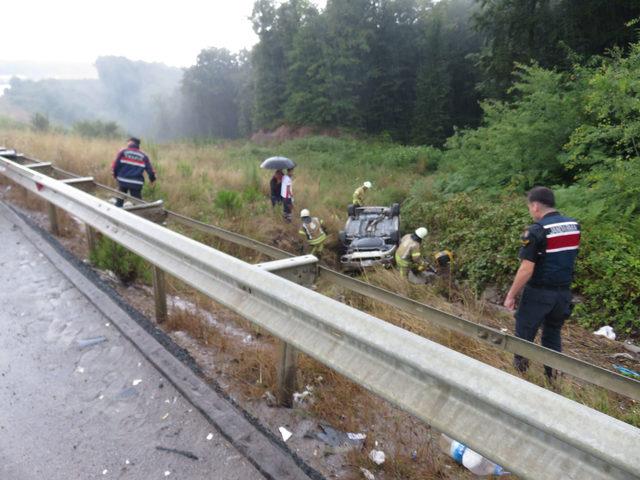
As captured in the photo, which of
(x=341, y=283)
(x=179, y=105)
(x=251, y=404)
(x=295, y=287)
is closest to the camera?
(x=295, y=287)

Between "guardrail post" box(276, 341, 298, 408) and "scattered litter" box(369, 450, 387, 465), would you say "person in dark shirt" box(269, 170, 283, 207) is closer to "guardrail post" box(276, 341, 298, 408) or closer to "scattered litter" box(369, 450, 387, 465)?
"guardrail post" box(276, 341, 298, 408)

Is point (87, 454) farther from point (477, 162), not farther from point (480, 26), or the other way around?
point (480, 26)

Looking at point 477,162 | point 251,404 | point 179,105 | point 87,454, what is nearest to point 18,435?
point 87,454

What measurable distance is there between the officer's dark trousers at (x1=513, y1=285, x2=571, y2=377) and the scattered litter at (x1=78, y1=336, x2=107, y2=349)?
12.2 ft

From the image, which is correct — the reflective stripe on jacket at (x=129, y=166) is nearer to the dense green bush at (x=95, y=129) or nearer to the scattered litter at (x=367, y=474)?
the scattered litter at (x=367, y=474)

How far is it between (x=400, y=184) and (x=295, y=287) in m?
15.8

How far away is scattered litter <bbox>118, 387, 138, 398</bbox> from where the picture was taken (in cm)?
246

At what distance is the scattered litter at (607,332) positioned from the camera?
18.2 feet

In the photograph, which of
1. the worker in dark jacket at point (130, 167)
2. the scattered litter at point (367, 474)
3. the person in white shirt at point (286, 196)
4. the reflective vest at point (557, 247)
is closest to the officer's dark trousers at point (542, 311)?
the reflective vest at point (557, 247)

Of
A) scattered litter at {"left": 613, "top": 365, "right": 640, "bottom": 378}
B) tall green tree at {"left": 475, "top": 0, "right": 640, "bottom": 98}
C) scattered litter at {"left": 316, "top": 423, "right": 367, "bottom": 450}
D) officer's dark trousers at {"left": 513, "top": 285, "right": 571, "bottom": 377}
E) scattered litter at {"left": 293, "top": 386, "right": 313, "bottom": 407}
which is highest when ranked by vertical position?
tall green tree at {"left": 475, "top": 0, "right": 640, "bottom": 98}

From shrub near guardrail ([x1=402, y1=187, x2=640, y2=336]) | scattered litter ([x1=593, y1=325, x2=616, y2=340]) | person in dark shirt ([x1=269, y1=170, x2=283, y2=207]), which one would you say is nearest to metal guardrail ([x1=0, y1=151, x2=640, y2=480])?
scattered litter ([x1=593, y1=325, x2=616, y2=340])

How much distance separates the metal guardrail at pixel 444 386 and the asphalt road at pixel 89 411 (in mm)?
615

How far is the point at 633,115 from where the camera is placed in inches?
332

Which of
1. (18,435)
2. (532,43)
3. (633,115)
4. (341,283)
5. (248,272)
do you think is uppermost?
(532,43)
